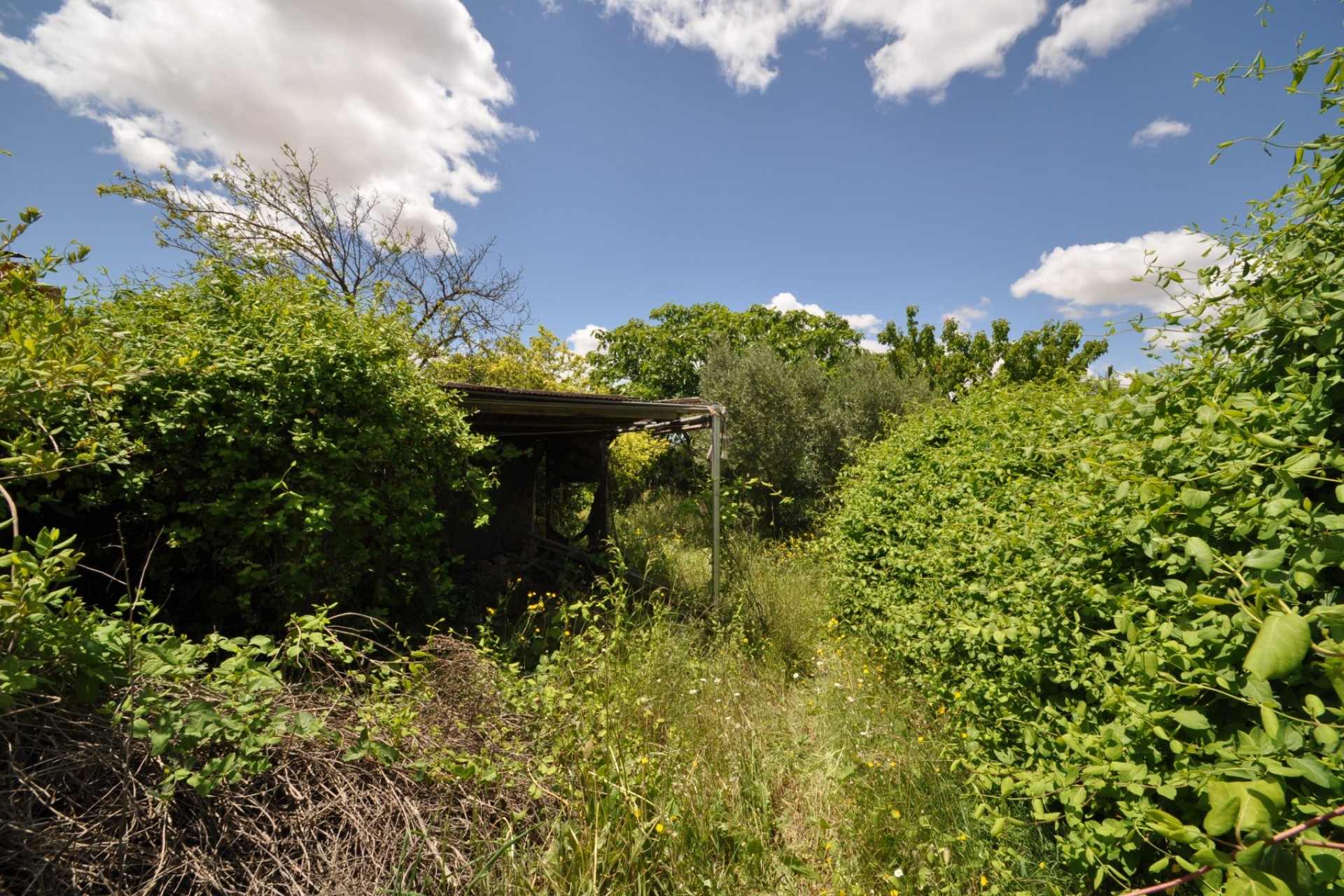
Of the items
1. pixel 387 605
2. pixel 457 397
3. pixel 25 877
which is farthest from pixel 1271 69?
pixel 387 605

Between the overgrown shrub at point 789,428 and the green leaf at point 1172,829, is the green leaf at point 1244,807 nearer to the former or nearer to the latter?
the green leaf at point 1172,829

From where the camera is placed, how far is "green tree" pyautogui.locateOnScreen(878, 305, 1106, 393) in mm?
19734

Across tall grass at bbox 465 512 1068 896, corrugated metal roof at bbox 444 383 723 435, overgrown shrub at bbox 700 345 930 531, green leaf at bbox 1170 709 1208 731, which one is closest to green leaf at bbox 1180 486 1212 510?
green leaf at bbox 1170 709 1208 731

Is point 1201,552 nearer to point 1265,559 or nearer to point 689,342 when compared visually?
point 1265,559

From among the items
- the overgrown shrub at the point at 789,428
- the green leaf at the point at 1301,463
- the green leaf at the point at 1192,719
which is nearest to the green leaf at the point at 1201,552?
the green leaf at the point at 1301,463

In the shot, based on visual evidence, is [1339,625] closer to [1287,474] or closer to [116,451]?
[1287,474]

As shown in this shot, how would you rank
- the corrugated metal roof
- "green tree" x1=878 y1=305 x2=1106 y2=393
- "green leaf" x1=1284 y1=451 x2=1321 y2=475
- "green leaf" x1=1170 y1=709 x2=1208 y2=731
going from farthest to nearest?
"green tree" x1=878 y1=305 x2=1106 y2=393 → the corrugated metal roof → "green leaf" x1=1170 y1=709 x2=1208 y2=731 → "green leaf" x1=1284 y1=451 x2=1321 y2=475

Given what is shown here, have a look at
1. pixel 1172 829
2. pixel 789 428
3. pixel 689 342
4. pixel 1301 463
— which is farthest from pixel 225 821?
pixel 689 342

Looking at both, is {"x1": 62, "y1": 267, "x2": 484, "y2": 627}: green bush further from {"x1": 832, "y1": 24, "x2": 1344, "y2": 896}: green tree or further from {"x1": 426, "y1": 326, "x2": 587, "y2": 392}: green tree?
{"x1": 426, "y1": 326, "x2": 587, "y2": 392}: green tree

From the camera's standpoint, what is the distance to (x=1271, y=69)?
4.36 ft

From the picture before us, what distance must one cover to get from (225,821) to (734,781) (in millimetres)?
2392

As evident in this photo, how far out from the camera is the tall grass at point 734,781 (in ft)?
8.60

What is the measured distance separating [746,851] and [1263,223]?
326 cm

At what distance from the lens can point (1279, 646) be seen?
91cm
